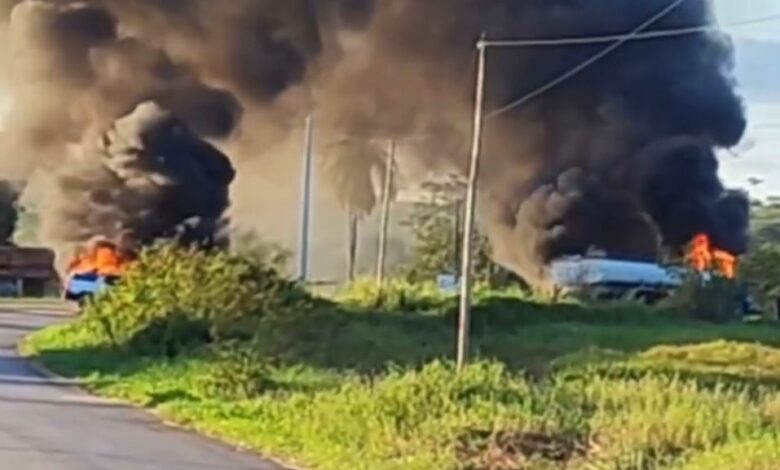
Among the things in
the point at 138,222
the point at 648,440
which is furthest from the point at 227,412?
the point at 138,222

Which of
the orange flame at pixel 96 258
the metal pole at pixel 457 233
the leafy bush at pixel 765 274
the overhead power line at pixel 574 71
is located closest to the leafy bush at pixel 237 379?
the orange flame at pixel 96 258

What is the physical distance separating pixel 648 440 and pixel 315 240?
6957 centimetres

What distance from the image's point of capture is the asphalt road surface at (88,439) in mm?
17922

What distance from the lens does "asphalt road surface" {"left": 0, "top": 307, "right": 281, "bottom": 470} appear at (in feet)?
58.8

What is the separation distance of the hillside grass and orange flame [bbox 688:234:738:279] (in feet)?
22.8

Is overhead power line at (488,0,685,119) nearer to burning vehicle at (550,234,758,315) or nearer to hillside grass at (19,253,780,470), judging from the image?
burning vehicle at (550,234,758,315)

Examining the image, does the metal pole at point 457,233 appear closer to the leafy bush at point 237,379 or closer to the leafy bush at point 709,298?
the leafy bush at point 709,298

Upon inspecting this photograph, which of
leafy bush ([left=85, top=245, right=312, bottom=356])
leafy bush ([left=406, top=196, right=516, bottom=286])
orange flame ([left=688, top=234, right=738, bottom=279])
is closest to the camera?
leafy bush ([left=85, top=245, right=312, bottom=356])

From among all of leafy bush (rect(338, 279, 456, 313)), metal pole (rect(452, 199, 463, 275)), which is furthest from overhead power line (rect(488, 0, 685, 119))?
metal pole (rect(452, 199, 463, 275))

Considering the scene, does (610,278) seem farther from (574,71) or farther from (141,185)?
(141,185)

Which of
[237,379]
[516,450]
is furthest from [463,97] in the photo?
[516,450]

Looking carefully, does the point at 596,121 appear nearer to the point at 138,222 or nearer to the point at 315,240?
the point at 138,222

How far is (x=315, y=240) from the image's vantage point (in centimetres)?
8738

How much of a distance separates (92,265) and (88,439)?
3415 centimetres
